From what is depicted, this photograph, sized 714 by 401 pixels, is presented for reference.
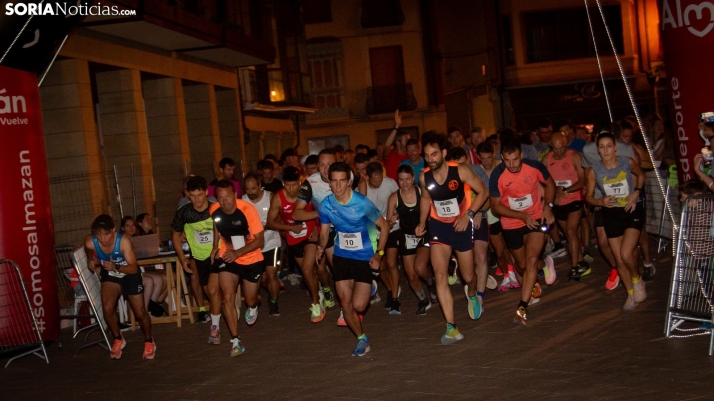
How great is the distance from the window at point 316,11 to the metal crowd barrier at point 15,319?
35364 millimetres

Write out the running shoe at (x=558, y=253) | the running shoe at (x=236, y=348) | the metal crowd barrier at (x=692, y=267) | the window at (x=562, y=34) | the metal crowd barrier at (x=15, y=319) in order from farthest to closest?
the window at (x=562, y=34) → the running shoe at (x=558, y=253) → the metal crowd barrier at (x=15, y=319) → the running shoe at (x=236, y=348) → the metal crowd barrier at (x=692, y=267)

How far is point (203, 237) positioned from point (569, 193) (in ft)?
16.3

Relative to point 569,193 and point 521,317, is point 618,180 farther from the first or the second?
point 569,193

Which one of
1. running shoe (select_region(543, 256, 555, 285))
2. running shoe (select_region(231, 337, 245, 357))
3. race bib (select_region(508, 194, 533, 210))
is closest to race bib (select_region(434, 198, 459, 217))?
race bib (select_region(508, 194, 533, 210))

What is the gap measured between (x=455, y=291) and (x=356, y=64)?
3371 centimetres

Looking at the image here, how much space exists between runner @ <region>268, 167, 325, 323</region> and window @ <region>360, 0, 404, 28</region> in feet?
111

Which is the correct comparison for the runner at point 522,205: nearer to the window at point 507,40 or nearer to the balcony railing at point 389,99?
the window at point 507,40

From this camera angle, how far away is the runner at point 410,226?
11.0 m

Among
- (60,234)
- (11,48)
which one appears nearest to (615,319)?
(11,48)

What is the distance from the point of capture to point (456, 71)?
4669 centimetres

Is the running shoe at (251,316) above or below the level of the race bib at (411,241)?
below

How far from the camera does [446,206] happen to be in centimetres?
977

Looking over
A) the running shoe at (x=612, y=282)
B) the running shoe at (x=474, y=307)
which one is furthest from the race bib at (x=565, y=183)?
the running shoe at (x=474, y=307)

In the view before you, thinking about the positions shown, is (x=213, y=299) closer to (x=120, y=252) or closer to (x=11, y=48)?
(x=120, y=252)
